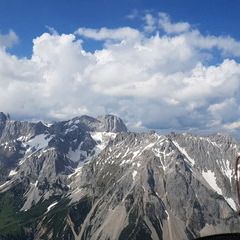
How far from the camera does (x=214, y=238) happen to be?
23.7 m

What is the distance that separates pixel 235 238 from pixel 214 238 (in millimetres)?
1022

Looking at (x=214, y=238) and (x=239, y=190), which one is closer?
(x=239, y=190)

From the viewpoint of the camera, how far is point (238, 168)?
2209cm

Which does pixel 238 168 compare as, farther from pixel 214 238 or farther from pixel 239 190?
pixel 214 238

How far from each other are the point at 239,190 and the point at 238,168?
1275 millimetres

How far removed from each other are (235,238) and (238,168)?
337 cm

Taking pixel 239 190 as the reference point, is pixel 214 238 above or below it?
below

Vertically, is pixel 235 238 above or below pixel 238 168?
below

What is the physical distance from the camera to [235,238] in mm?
23078

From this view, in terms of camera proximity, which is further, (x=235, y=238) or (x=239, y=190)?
(x=235, y=238)

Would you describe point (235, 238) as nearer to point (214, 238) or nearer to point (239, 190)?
point (214, 238)

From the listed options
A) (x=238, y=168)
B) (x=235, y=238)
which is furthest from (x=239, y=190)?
(x=235, y=238)

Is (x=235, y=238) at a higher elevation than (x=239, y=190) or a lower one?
lower

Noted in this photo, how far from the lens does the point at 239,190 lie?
2112 cm
